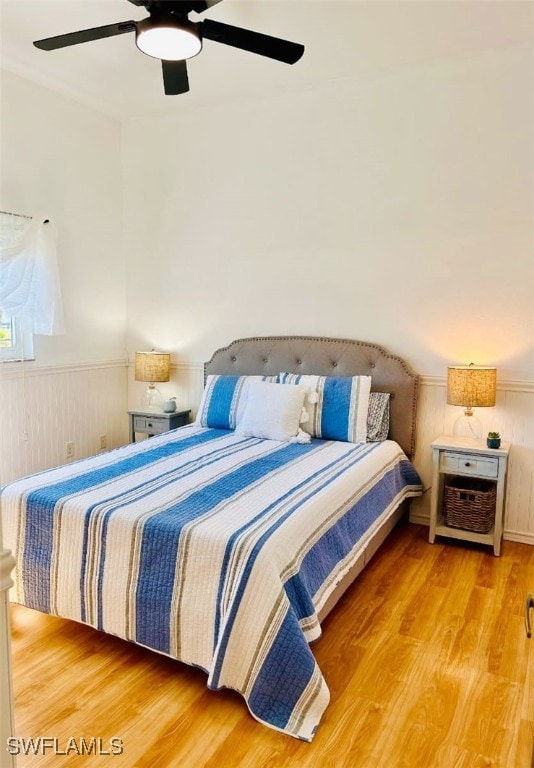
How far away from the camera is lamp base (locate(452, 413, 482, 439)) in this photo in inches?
131

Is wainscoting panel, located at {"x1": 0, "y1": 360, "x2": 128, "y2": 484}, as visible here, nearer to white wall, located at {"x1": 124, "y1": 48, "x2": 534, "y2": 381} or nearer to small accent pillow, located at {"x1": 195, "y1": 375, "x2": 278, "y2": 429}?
white wall, located at {"x1": 124, "y1": 48, "x2": 534, "y2": 381}

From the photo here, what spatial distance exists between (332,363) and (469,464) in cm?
109

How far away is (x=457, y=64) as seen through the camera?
10.4 ft

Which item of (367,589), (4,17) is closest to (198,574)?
(367,589)

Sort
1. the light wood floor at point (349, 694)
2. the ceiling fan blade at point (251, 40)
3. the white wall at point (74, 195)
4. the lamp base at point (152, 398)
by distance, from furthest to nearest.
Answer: the lamp base at point (152, 398) < the white wall at point (74, 195) < the ceiling fan blade at point (251, 40) < the light wood floor at point (349, 694)

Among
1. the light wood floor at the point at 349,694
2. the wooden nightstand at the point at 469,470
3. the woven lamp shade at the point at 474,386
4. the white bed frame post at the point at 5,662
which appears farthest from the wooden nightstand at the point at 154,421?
the white bed frame post at the point at 5,662

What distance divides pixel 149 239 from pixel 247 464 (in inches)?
94.1

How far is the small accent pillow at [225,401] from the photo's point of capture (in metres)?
3.53

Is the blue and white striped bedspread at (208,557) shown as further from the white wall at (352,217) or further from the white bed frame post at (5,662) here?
the white wall at (352,217)

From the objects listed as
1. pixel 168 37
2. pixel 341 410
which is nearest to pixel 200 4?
pixel 168 37

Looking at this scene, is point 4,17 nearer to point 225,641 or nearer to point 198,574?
point 198,574

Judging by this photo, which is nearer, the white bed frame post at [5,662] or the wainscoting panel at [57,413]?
the white bed frame post at [5,662]

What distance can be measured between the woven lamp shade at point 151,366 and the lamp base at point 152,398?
0.79 feet

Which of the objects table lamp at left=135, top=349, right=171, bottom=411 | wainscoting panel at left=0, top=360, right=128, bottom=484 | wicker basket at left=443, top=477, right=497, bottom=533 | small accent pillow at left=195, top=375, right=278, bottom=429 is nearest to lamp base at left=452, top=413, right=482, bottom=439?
wicker basket at left=443, top=477, right=497, bottom=533
